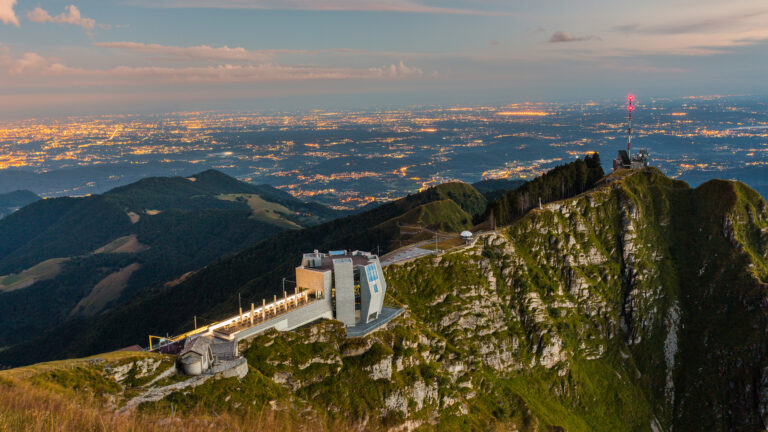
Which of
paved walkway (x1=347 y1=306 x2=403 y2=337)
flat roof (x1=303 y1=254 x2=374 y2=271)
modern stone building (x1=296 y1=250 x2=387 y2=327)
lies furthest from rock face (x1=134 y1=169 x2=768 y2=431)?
flat roof (x1=303 y1=254 x2=374 y2=271)

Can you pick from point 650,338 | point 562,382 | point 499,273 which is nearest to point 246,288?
point 499,273

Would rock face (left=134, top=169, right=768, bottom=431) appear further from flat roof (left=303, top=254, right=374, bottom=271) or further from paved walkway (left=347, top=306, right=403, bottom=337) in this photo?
flat roof (left=303, top=254, right=374, bottom=271)

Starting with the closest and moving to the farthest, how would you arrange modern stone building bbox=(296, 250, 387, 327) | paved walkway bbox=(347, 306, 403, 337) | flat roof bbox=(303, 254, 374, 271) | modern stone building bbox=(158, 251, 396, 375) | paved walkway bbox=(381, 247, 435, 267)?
modern stone building bbox=(158, 251, 396, 375) < modern stone building bbox=(296, 250, 387, 327) < paved walkway bbox=(347, 306, 403, 337) < flat roof bbox=(303, 254, 374, 271) < paved walkway bbox=(381, 247, 435, 267)

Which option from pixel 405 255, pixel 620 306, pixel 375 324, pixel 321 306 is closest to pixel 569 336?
pixel 620 306

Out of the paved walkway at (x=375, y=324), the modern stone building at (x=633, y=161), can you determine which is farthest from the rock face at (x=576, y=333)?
the modern stone building at (x=633, y=161)

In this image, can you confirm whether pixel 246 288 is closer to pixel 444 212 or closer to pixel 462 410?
pixel 444 212

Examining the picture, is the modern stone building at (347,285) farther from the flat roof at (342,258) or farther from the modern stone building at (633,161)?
the modern stone building at (633,161)
